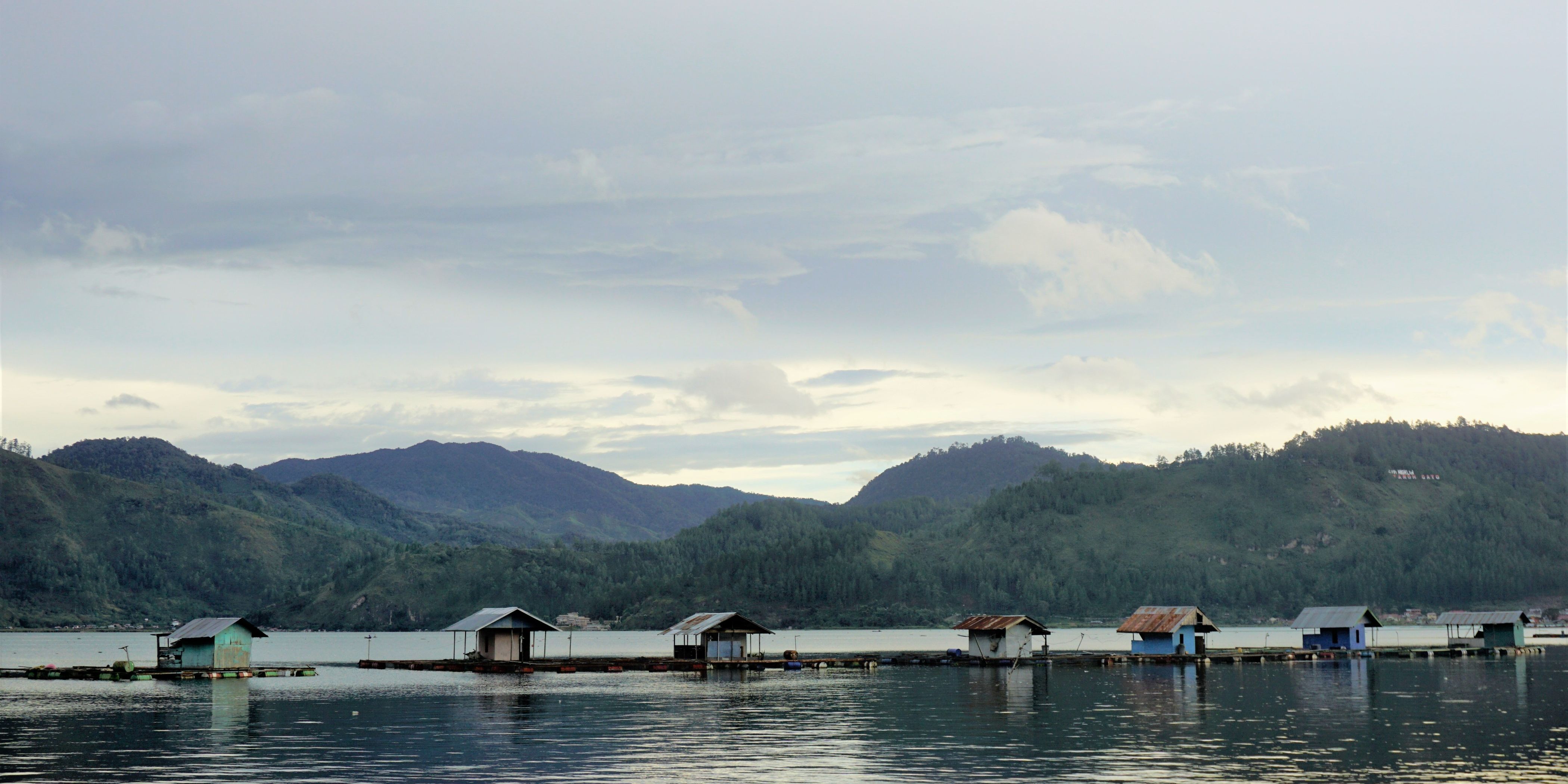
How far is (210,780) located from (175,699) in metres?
39.2

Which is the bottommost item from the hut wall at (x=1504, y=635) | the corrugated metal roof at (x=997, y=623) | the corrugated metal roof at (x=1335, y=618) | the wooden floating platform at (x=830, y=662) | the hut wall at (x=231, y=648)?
the hut wall at (x=1504, y=635)

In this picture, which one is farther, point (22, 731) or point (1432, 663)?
point (1432, 663)

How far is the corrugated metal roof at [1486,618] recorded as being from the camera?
15375 centimetres

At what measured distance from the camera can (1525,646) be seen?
158 meters

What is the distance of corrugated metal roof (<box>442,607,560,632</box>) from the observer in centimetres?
11875

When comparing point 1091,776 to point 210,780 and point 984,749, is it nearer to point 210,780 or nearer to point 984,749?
point 984,749

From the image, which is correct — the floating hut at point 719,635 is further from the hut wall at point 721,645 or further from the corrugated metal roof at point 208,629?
the corrugated metal roof at point 208,629

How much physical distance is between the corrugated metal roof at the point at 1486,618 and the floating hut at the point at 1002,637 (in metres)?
59.4

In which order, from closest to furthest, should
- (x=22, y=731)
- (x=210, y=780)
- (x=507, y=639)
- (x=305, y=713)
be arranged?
1. (x=210, y=780)
2. (x=22, y=731)
3. (x=305, y=713)
4. (x=507, y=639)

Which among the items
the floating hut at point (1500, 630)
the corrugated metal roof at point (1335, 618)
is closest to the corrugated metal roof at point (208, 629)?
the corrugated metal roof at point (1335, 618)

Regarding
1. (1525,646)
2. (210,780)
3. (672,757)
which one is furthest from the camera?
(1525,646)

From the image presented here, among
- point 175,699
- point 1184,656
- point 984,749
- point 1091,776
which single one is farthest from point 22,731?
point 1184,656

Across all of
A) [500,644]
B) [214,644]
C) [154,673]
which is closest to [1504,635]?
[500,644]

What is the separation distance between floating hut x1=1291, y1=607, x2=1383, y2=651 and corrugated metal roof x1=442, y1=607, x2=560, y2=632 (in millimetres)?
79547
